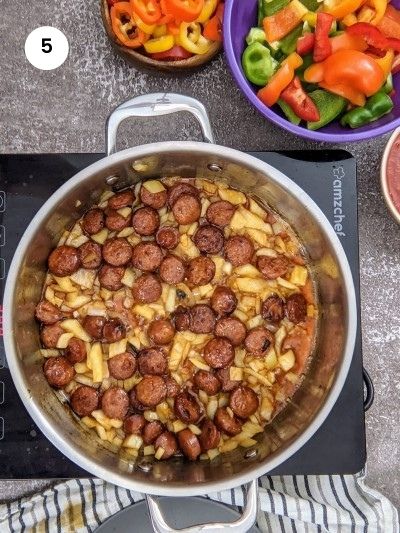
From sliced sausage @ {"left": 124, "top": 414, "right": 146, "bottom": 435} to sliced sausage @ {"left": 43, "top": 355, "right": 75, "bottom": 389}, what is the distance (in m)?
0.15

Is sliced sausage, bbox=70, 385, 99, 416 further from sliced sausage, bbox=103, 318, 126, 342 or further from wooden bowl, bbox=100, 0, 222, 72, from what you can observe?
wooden bowl, bbox=100, 0, 222, 72

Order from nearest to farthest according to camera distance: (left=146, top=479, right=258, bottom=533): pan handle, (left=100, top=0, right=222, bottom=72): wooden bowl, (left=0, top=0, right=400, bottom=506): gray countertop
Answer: (left=146, top=479, right=258, bottom=533): pan handle
(left=100, top=0, right=222, bottom=72): wooden bowl
(left=0, top=0, right=400, bottom=506): gray countertop

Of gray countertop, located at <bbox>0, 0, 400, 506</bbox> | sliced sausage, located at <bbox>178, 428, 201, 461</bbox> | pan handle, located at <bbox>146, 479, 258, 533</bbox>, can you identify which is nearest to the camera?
pan handle, located at <bbox>146, 479, 258, 533</bbox>

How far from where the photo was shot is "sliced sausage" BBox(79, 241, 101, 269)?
1.39 meters

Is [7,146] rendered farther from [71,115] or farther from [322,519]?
[322,519]

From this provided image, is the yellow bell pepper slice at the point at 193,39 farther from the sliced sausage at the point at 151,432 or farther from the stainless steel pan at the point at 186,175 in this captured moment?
the sliced sausage at the point at 151,432

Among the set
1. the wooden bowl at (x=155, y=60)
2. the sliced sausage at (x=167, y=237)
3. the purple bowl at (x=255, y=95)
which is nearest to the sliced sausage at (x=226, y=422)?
the sliced sausage at (x=167, y=237)

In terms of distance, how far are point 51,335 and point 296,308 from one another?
19.7 inches

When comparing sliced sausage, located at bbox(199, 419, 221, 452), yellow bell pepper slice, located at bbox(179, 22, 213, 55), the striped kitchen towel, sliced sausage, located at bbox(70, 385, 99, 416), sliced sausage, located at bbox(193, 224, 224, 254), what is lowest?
the striped kitchen towel

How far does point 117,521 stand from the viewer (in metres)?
1.56

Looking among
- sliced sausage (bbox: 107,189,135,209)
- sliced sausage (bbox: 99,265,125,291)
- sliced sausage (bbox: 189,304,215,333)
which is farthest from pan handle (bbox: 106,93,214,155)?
sliced sausage (bbox: 189,304,215,333)

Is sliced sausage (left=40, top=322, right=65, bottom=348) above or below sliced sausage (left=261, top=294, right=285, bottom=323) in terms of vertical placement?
below

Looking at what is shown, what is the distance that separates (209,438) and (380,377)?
19.8 inches

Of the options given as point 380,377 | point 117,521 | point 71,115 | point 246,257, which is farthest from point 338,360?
point 71,115
